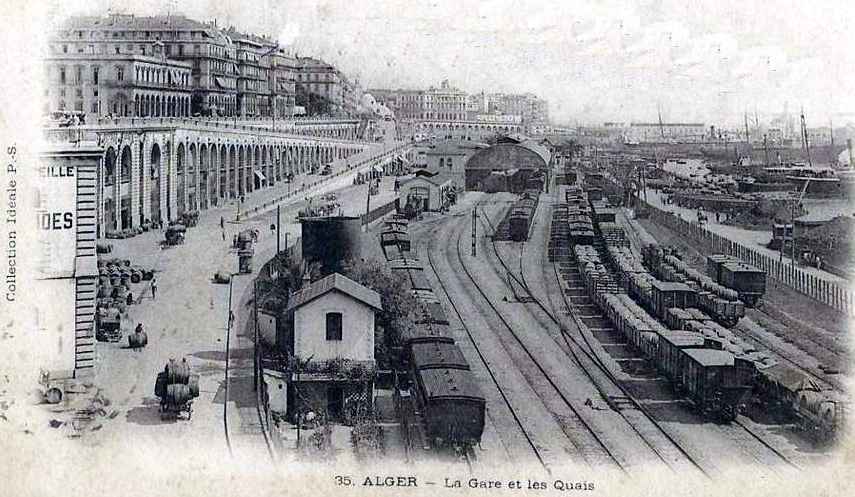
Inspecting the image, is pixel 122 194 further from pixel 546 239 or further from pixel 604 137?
pixel 604 137

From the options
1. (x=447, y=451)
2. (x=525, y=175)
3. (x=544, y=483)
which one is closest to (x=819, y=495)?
→ (x=544, y=483)

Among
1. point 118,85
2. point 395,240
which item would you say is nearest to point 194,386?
point 118,85

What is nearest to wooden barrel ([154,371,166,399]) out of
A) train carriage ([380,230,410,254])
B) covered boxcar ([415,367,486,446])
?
covered boxcar ([415,367,486,446])

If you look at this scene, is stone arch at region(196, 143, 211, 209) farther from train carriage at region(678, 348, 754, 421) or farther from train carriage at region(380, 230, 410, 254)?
train carriage at region(678, 348, 754, 421)

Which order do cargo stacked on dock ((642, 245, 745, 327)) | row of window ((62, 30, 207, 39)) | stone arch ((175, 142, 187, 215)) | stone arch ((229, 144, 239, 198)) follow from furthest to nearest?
1. cargo stacked on dock ((642, 245, 745, 327))
2. stone arch ((229, 144, 239, 198))
3. stone arch ((175, 142, 187, 215))
4. row of window ((62, 30, 207, 39))

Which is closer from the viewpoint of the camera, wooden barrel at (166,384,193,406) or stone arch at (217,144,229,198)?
wooden barrel at (166,384,193,406)

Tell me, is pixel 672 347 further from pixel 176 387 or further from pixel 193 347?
pixel 176 387

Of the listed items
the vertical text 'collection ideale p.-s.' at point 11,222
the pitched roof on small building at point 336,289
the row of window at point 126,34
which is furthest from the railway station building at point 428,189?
the vertical text 'collection ideale p.-s.' at point 11,222

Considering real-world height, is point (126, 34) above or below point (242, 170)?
above
